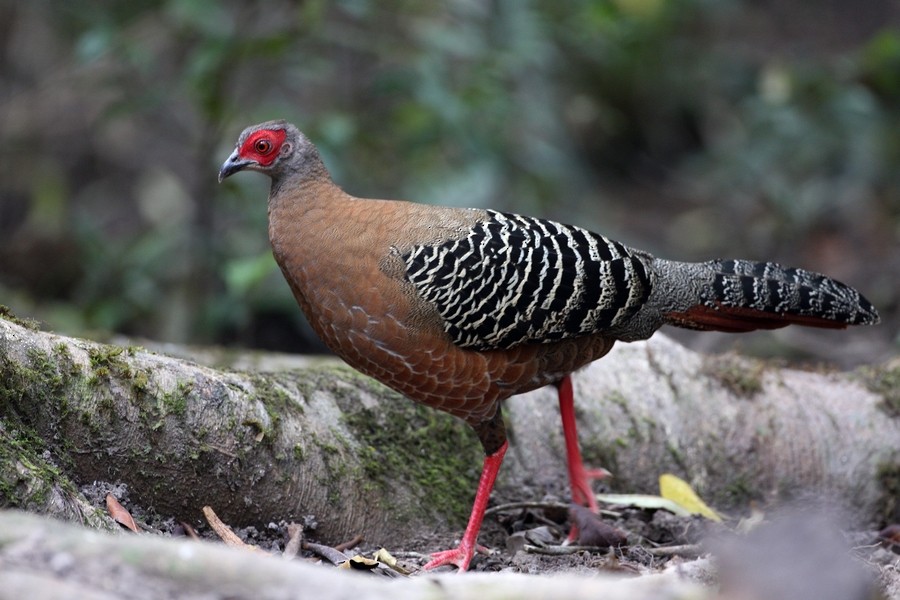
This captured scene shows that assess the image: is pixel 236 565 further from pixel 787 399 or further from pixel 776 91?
pixel 776 91

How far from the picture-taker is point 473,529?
414 cm

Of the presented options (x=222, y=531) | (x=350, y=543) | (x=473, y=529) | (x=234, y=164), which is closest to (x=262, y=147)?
(x=234, y=164)

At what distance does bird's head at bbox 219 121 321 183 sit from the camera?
4305mm

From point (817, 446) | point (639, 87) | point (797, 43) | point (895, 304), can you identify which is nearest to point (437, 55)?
point (817, 446)

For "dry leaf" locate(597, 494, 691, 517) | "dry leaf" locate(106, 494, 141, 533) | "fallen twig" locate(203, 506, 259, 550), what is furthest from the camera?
"dry leaf" locate(597, 494, 691, 517)

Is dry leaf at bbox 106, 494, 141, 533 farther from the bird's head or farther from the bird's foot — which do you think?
the bird's head

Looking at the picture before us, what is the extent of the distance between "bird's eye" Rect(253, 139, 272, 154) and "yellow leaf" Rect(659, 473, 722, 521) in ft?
8.28

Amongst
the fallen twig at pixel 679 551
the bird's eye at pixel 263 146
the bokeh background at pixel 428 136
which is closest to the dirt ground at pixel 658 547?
the fallen twig at pixel 679 551

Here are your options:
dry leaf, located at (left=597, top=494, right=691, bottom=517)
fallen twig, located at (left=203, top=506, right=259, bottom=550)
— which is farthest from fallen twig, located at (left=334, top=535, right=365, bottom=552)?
dry leaf, located at (left=597, top=494, right=691, bottom=517)

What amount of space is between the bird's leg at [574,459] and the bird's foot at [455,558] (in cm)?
85

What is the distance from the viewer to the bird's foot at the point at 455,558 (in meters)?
4.01

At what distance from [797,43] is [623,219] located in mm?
4393

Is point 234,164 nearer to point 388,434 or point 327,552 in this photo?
point 388,434

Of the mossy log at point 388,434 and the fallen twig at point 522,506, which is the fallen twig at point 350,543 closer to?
the mossy log at point 388,434
